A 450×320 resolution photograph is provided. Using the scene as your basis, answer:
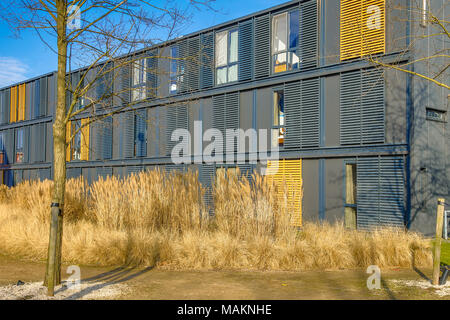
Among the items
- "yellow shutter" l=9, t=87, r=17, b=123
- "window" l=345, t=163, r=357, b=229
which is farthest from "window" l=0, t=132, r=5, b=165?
"window" l=345, t=163, r=357, b=229

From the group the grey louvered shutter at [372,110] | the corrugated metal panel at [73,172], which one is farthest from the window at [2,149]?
the grey louvered shutter at [372,110]

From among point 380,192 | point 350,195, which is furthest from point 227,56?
point 380,192

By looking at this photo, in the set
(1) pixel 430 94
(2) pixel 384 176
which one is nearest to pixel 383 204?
(2) pixel 384 176

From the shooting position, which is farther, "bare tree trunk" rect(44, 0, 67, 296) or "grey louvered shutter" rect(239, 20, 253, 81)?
"grey louvered shutter" rect(239, 20, 253, 81)

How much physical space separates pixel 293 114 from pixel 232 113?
284cm

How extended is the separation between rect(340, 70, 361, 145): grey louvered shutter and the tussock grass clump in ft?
15.1

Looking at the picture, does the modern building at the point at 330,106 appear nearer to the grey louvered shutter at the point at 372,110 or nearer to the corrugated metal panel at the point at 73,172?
the grey louvered shutter at the point at 372,110

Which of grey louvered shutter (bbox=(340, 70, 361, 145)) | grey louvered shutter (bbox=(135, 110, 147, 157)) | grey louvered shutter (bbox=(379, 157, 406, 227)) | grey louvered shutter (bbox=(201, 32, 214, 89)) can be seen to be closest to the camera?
grey louvered shutter (bbox=(379, 157, 406, 227))

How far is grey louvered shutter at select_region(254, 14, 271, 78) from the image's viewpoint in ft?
55.1

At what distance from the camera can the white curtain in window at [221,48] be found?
727 inches

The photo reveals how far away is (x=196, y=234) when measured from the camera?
962 centimetres

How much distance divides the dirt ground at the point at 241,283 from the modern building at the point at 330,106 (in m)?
2.69

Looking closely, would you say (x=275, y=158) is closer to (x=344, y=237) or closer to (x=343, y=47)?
(x=343, y=47)

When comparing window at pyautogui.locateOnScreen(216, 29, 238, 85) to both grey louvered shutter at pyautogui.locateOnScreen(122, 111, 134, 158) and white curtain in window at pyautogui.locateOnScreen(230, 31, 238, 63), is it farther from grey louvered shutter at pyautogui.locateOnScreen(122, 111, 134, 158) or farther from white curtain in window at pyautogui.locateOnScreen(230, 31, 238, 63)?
grey louvered shutter at pyautogui.locateOnScreen(122, 111, 134, 158)
